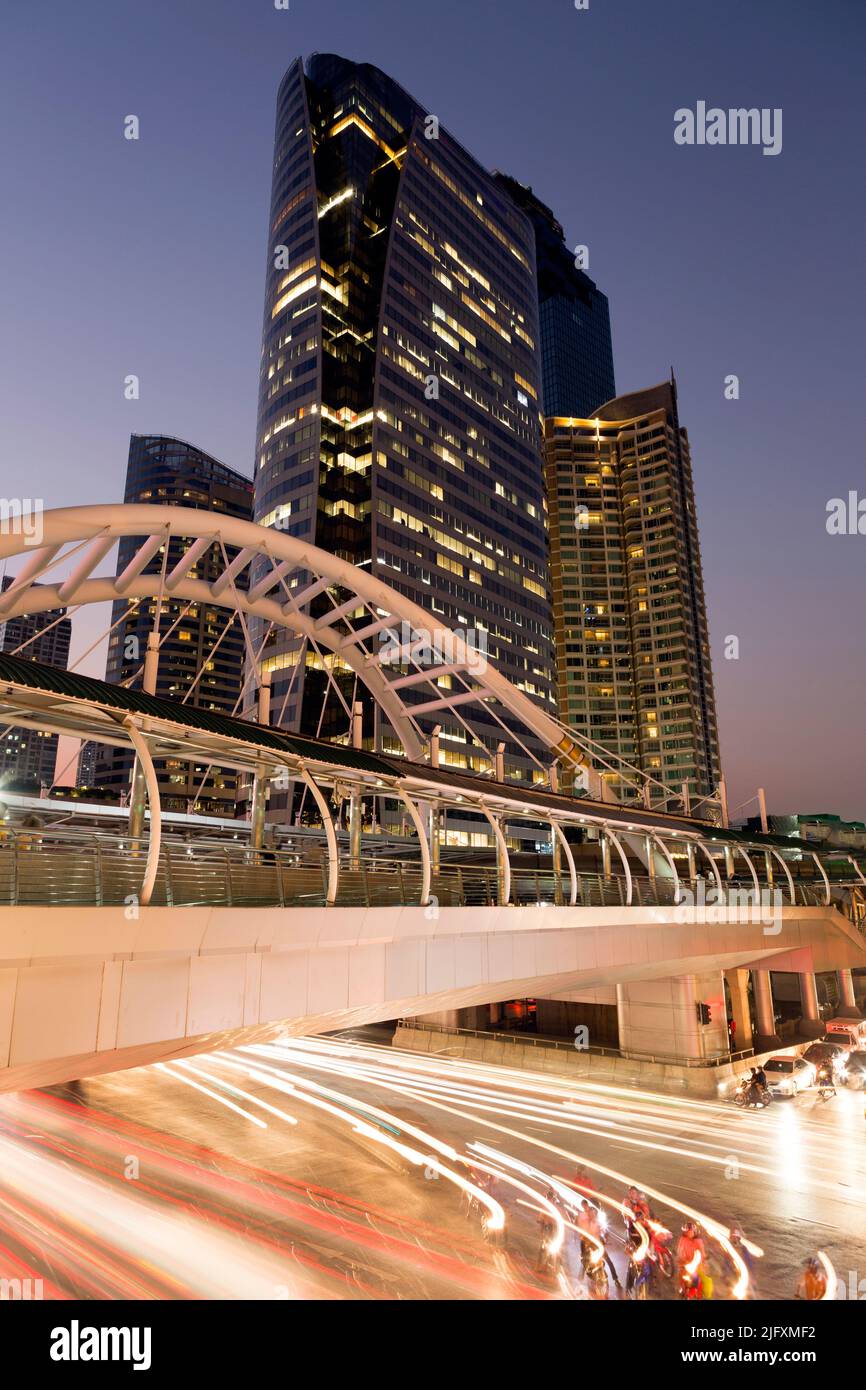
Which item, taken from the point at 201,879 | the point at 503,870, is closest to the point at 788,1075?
the point at 503,870

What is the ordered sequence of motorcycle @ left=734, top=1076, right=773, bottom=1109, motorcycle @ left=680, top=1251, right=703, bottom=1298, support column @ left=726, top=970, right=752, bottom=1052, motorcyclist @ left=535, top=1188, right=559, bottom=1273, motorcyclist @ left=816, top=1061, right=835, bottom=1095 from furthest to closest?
support column @ left=726, top=970, right=752, bottom=1052 < motorcyclist @ left=816, top=1061, right=835, bottom=1095 < motorcycle @ left=734, top=1076, right=773, bottom=1109 < motorcyclist @ left=535, top=1188, right=559, bottom=1273 < motorcycle @ left=680, top=1251, right=703, bottom=1298

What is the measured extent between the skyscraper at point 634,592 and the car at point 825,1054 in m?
116

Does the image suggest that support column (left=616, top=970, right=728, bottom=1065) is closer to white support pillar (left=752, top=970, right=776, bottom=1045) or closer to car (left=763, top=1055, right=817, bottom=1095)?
car (left=763, top=1055, right=817, bottom=1095)

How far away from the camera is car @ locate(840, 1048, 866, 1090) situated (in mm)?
31112

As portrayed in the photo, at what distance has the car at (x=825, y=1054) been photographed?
3238 centimetres

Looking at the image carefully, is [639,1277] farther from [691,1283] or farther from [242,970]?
[242,970]

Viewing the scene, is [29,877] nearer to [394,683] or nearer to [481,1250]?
[481,1250]

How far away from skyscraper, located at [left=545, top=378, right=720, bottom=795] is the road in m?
128

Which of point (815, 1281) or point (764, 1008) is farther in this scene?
point (764, 1008)

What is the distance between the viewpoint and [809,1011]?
41.8 meters

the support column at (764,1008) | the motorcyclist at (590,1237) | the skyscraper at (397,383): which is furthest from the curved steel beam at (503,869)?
the skyscraper at (397,383)

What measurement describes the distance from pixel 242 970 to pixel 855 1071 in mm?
31152

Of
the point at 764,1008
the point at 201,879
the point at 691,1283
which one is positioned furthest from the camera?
the point at 764,1008

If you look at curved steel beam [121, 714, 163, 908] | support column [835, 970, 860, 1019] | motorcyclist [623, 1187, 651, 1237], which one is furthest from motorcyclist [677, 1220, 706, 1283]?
support column [835, 970, 860, 1019]
